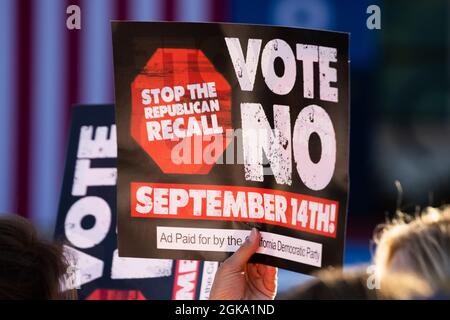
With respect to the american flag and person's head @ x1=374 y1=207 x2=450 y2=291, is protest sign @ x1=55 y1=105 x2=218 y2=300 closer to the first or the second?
person's head @ x1=374 y1=207 x2=450 y2=291

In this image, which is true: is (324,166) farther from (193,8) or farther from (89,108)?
(193,8)

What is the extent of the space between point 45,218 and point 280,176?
9.09 feet

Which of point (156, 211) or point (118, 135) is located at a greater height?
point (118, 135)

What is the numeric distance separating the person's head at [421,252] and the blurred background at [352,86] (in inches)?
102

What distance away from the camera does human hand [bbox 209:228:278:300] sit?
1.56m

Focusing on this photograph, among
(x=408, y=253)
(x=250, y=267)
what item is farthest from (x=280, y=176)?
(x=408, y=253)

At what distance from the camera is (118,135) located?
5.25ft

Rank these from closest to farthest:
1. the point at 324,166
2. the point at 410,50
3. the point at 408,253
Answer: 1. the point at 408,253
2. the point at 324,166
3. the point at 410,50

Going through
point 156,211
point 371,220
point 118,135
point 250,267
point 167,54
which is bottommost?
point 371,220

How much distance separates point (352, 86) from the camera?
4.29m

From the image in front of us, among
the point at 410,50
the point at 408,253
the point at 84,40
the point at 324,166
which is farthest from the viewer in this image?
the point at 410,50

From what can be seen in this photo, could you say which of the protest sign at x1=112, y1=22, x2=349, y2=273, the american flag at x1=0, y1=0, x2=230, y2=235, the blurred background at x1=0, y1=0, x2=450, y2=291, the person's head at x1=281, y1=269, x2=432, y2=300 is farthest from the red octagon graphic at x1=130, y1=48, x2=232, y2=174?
the american flag at x1=0, y1=0, x2=230, y2=235

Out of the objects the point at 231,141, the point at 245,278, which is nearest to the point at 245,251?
the point at 245,278

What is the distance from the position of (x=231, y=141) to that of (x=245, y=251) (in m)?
0.19
